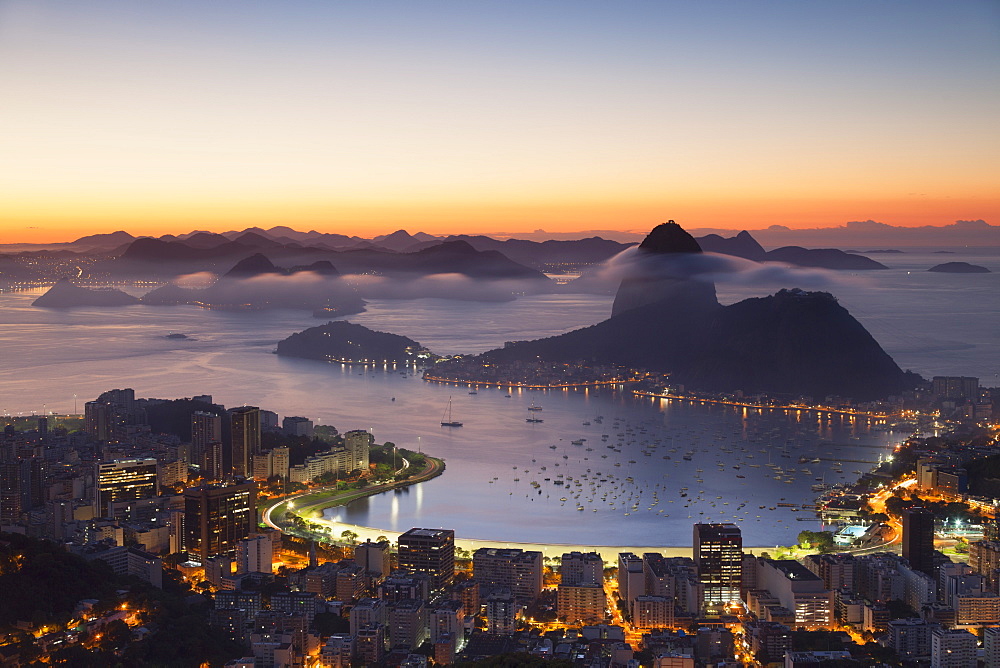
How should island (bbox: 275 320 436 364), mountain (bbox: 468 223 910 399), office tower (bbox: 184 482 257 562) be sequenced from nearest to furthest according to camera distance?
office tower (bbox: 184 482 257 562) → mountain (bbox: 468 223 910 399) → island (bbox: 275 320 436 364)

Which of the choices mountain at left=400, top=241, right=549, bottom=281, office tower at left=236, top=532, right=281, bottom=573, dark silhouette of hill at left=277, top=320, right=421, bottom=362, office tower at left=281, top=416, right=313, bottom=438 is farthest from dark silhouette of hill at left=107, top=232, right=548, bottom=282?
office tower at left=236, top=532, right=281, bottom=573

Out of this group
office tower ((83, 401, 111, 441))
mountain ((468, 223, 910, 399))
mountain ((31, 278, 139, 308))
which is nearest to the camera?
office tower ((83, 401, 111, 441))

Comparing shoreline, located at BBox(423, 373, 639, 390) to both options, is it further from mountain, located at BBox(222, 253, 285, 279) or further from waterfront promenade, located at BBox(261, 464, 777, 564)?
mountain, located at BBox(222, 253, 285, 279)

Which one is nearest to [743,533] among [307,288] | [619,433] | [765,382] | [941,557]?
[941,557]

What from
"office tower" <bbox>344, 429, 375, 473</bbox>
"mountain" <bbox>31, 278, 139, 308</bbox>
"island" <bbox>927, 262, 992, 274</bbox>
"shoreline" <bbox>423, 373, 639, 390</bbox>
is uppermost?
"island" <bbox>927, 262, 992, 274</bbox>

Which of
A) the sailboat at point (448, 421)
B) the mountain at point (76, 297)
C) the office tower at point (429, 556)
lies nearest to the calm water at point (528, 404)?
the sailboat at point (448, 421)

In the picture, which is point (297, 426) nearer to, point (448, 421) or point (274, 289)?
point (448, 421)

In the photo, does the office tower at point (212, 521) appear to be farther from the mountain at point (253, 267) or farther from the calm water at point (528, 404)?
the mountain at point (253, 267)

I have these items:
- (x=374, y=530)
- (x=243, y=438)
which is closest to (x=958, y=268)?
(x=243, y=438)

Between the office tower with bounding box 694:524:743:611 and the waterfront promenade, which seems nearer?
the office tower with bounding box 694:524:743:611
